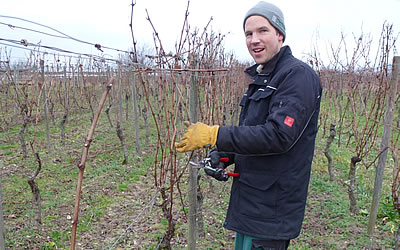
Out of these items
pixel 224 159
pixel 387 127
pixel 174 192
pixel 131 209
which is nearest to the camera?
pixel 224 159

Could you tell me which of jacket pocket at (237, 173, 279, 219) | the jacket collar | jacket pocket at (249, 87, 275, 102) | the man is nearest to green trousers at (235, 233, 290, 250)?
the man

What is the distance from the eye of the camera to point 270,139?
3.55 ft

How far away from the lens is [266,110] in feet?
4.07

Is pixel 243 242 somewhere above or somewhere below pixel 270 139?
below

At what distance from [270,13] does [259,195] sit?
2.64 ft

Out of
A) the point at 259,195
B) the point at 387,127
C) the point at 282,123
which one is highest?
the point at 282,123

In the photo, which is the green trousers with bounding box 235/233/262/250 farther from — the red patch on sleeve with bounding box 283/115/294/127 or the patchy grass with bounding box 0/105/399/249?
the patchy grass with bounding box 0/105/399/249

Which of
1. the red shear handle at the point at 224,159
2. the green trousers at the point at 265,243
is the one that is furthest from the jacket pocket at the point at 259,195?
the red shear handle at the point at 224,159

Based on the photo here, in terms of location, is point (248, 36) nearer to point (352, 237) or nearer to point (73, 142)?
point (352, 237)

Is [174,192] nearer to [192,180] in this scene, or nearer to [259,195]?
[192,180]

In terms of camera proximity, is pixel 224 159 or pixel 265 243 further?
pixel 224 159

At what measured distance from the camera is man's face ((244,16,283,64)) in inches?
49.7

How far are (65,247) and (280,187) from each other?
2567 mm

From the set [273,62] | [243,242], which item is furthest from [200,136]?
[243,242]
